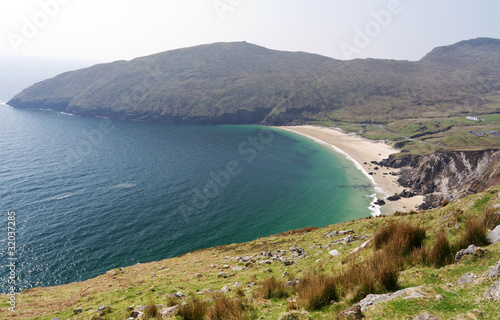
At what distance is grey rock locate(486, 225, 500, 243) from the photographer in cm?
1007

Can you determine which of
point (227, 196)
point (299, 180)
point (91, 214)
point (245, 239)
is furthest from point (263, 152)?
point (91, 214)

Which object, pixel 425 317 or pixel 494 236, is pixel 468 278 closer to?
pixel 425 317

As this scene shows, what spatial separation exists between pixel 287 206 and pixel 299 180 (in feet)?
72.1

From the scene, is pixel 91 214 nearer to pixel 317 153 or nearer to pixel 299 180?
pixel 299 180

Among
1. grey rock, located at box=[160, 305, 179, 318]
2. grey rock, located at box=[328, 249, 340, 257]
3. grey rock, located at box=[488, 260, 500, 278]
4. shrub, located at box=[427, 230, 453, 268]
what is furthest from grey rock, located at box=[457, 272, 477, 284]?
grey rock, located at box=[160, 305, 179, 318]

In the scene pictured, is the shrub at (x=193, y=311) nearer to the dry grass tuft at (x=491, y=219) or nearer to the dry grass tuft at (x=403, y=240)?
the dry grass tuft at (x=403, y=240)

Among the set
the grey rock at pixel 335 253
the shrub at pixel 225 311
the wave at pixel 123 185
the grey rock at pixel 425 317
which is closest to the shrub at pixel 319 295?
the shrub at pixel 225 311

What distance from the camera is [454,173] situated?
72.6 m

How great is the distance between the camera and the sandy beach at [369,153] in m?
67.5

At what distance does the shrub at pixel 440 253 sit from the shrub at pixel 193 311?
10287 millimetres

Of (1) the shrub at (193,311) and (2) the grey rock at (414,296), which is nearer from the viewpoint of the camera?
(2) the grey rock at (414,296)

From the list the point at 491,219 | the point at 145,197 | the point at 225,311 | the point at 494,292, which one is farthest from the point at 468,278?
the point at 145,197

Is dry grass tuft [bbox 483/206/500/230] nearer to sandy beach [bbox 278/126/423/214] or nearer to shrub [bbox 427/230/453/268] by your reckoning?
shrub [bbox 427/230/453/268]

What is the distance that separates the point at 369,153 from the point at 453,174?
44353 mm
